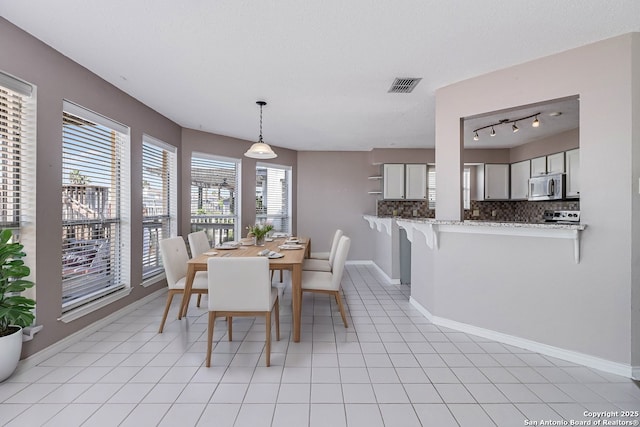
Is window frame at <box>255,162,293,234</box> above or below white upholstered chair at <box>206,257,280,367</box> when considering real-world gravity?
above

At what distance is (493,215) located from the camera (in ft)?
20.0

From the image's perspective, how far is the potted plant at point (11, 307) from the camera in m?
1.95

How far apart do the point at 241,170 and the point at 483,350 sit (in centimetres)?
444

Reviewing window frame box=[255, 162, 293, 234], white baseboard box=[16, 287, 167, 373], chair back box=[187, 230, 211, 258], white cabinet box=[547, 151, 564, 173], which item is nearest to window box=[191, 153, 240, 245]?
window frame box=[255, 162, 293, 234]

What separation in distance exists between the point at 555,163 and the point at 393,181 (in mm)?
2537

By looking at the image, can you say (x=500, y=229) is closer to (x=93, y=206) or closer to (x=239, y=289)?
(x=239, y=289)

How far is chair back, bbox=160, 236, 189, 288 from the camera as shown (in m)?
2.98

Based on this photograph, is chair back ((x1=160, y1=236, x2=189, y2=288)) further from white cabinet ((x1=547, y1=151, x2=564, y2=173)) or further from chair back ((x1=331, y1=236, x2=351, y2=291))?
white cabinet ((x1=547, y1=151, x2=564, y2=173))

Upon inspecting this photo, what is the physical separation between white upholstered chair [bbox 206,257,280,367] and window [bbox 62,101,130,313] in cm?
142

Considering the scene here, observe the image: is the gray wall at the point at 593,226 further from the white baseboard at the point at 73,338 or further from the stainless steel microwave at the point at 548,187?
the white baseboard at the point at 73,338

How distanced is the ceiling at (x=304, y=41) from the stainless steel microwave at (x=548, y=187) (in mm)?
2596

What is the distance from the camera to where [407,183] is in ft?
19.4

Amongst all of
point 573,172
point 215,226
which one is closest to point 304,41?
point 215,226

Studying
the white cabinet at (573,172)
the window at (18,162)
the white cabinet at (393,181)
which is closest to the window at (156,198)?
the window at (18,162)
